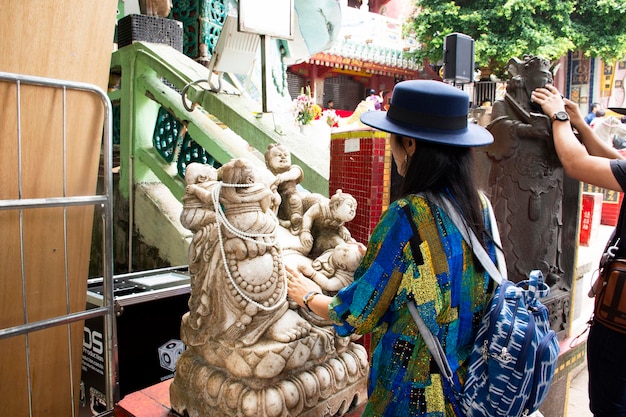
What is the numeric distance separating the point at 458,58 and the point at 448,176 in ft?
7.87

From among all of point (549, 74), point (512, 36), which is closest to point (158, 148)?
point (549, 74)

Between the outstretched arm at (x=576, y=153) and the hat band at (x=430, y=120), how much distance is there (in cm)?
99

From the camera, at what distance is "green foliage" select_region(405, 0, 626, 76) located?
11906 millimetres

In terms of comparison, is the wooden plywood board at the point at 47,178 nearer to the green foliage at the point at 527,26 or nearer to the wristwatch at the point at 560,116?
the wristwatch at the point at 560,116

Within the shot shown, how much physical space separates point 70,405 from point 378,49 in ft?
45.5

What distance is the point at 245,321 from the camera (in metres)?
2.03

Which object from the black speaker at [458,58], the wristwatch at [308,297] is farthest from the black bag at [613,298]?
the black speaker at [458,58]

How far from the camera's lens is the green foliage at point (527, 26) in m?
11.9

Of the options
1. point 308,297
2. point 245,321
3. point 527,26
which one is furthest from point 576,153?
point 527,26

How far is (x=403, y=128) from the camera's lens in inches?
57.3

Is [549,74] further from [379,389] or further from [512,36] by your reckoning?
[512,36]

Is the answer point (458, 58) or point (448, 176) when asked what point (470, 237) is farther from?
point (458, 58)

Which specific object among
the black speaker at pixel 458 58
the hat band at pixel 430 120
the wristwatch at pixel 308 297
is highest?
the black speaker at pixel 458 58

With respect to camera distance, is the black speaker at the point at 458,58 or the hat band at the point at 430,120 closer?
the hat band at the point at 430,120
